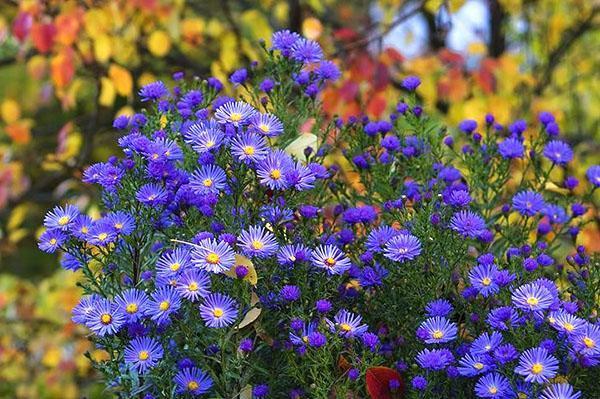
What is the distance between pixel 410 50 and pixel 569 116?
3.17ft

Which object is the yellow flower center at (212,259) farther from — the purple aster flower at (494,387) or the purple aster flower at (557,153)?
the purple aster flower at (557,153)

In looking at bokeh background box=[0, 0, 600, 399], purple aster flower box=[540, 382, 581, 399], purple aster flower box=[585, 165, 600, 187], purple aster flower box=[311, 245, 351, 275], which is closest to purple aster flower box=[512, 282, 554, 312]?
purple aster flower box=[540, 382, 581, 399]

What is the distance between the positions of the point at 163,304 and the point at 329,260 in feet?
0.74

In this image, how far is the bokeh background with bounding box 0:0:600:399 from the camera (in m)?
3.01

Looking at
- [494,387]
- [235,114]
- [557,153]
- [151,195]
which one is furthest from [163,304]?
[557,153]

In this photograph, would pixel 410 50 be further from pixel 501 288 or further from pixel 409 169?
pixel 501 288

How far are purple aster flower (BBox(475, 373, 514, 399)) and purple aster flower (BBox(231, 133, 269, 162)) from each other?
0.39 metres

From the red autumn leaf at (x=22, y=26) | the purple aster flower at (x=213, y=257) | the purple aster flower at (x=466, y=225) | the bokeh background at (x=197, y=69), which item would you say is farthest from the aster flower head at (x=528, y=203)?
the red autumn leaf at (x=22, y=26)

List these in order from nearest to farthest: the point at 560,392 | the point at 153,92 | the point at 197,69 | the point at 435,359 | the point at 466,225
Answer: the point at 560,392 < the point at 435,359 < the point at 466,225 < the point at 153,92 < the point at 197,69

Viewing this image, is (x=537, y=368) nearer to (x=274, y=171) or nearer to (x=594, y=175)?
(x=274, y=171)

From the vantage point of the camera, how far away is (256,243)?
110cm

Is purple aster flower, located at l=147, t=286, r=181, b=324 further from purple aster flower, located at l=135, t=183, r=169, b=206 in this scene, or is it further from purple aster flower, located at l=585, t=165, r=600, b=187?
purple aster flower, located at l=585, t=165, r=600, b=187

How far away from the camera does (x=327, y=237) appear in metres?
1.25

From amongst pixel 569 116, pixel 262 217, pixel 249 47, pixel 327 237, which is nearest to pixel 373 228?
pixel 327 237
